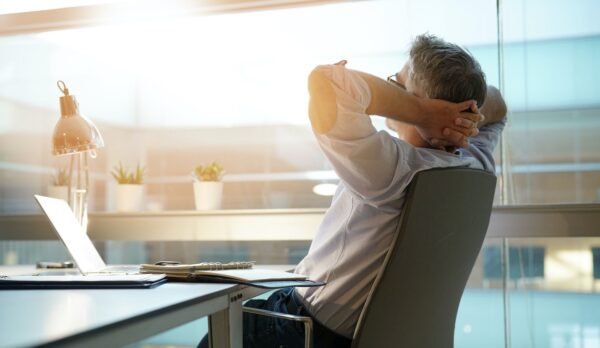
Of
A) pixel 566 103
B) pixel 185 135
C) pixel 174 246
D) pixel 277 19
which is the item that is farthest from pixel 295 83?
pixel 566 103

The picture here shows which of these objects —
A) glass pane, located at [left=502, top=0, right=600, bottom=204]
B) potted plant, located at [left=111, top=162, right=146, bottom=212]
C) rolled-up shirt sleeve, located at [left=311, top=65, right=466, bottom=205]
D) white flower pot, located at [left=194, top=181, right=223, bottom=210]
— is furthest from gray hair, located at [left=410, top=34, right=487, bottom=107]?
potted plant, located at [left=111, top=162, right=146, bottom=212]

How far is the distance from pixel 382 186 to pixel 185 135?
82.5 inches

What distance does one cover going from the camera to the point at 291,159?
321 cm

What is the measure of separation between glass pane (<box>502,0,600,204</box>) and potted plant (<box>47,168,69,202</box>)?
1959 millimetres

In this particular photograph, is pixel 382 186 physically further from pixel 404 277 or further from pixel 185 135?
pixel 185 135

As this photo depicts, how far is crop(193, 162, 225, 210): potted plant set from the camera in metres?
3.12

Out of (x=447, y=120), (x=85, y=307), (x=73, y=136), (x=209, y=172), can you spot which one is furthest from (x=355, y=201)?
(x=209, y=172)

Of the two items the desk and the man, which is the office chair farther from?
the desk

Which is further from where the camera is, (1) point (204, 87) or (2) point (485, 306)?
(1) point (204, 87)

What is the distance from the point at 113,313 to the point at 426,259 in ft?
2.35

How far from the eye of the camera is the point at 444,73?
1627 millimetres

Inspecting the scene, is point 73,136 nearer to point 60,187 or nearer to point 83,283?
point 83,283

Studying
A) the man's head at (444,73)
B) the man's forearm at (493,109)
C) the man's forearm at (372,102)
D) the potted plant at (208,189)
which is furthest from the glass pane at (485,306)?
the man's forearm at (372,102)

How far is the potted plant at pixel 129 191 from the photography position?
126 inches
